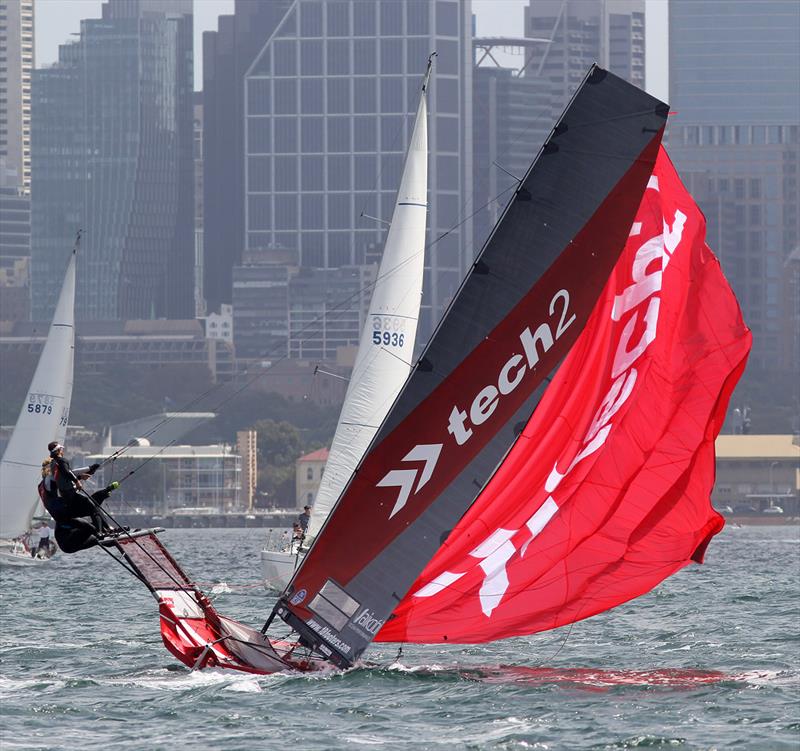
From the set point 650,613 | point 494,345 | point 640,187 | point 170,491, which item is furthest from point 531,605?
point 170,491

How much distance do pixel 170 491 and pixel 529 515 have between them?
142 m

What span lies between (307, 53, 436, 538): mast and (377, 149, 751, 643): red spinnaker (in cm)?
1534

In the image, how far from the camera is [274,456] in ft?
550

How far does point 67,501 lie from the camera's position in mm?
16641

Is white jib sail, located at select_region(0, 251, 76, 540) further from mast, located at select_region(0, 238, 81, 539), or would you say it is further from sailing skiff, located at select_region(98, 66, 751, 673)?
sailing skiff, located at select_region(98, 66, 751, 673)

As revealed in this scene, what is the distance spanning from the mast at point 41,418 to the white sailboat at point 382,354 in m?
11.5

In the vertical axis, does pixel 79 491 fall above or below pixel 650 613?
above

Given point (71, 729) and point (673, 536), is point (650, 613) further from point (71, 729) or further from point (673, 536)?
point (71, 729)

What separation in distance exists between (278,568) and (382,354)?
4348 millimetres

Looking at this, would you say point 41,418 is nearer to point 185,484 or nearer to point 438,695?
point 438,695

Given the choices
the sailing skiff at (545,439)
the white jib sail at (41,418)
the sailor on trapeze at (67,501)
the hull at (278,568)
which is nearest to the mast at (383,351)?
the hull at (278,568)

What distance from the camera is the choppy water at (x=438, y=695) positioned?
14.8m

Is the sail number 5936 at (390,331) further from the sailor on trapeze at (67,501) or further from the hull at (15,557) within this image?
the sailor on trapeze at (67,501)

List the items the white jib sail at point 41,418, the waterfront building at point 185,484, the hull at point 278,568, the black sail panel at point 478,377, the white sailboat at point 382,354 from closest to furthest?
the black sail panel at point 478,377 → the white sailboat at point 382,354 → the hull at point 278,568 → the white jib sail at point 41,418 → the waterfront building at point 185,484
